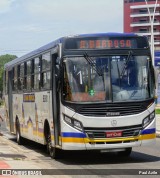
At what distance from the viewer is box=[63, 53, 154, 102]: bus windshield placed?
42.4 ft

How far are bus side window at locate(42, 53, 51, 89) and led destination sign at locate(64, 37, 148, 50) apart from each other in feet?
4.67

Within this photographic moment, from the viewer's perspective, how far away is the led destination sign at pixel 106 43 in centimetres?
1335

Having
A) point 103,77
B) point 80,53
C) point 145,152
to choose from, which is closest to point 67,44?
point 80,53

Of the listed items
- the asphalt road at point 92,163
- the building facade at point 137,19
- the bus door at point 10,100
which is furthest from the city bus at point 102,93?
the building facade at point 137,19

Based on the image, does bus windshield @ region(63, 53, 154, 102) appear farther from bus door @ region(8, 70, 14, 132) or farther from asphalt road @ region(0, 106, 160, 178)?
bus door @ region(8, 70, 14, 132)

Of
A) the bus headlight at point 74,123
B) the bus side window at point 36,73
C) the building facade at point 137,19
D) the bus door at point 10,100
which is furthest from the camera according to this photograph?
the building facade at point 137,19

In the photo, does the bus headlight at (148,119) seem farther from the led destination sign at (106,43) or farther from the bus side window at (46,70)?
the bus side window at (46,70)

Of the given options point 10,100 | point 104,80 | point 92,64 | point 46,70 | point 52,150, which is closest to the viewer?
point 104,80

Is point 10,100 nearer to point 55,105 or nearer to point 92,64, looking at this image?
point 55,105

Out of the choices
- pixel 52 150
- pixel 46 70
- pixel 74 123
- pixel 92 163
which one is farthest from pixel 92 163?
pixel 46 70

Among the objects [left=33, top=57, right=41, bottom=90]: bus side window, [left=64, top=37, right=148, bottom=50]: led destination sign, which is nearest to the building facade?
[left=33, top=57, right=41, bottom=90]: bus side window

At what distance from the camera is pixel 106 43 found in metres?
13.5

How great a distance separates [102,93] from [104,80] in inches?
12.4

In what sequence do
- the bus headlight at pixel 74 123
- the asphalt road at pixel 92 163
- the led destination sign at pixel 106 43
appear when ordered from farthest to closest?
the led destination sign at pixel 106 43, the bus headlight at pixel 74 123, the asphalt road at pixel 92 163
